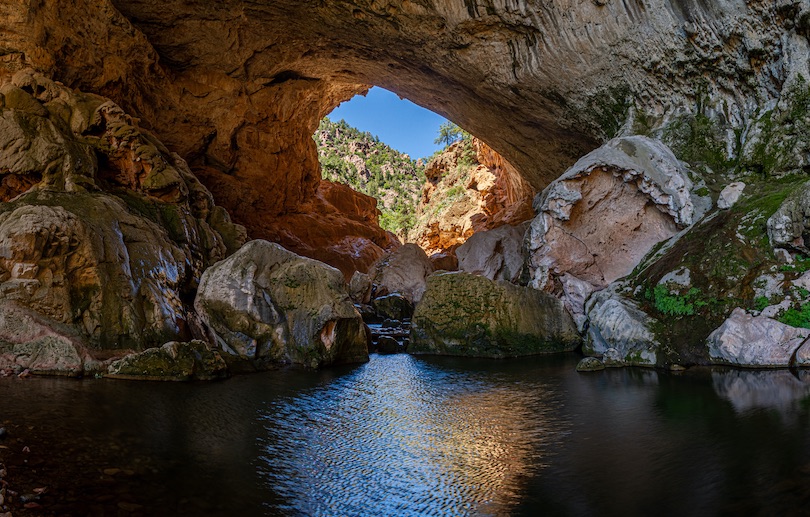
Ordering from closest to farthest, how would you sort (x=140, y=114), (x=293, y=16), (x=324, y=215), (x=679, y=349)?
(x=679, y=349)
(x=293, y=16)
(x=140, y=114)
(x=324, y=215)

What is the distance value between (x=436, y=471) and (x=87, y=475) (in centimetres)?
280

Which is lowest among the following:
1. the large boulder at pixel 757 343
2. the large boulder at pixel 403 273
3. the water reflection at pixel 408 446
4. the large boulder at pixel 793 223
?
the water reflection at pixel 408 446

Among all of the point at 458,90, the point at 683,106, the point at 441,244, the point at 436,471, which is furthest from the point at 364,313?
the point at 441,244

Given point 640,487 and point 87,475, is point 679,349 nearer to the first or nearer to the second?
point 640,487

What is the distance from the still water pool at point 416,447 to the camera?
3.79 m

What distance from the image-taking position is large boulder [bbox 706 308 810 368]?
804 cm

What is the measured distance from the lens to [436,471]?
4.57 m

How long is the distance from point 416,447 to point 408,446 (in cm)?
9

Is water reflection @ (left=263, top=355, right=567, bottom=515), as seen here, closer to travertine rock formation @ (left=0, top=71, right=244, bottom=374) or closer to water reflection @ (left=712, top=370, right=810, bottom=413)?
water reflection @ (left=712, top=370, right=810, bottom=413)

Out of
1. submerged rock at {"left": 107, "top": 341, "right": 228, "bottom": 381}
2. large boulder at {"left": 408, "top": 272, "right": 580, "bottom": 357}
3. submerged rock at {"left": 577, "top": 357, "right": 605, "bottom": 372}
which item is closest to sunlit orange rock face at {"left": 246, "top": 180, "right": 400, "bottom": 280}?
large boulder at {"left": 408, "top": 272, "right": 580, "bottom": 357}

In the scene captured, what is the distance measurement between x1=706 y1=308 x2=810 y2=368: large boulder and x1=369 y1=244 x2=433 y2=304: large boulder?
43.7 feet

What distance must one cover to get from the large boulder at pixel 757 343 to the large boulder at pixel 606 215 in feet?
13.4

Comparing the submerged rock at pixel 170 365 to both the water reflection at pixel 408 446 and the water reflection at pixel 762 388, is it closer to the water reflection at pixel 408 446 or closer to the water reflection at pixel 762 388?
the water reflection at pixel 408 446

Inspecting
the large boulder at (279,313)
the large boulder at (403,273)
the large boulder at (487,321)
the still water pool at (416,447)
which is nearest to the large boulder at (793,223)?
the still water pool at (416,447)
